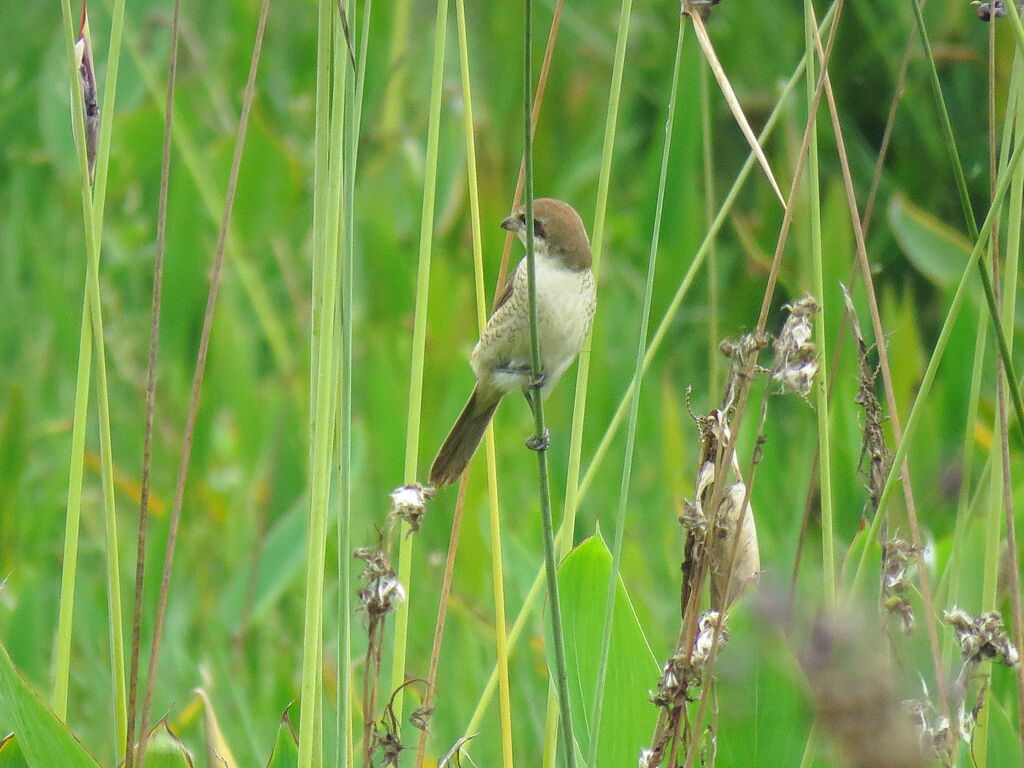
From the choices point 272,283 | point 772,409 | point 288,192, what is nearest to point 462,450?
point 772,409

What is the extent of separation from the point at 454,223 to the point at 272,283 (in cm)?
68

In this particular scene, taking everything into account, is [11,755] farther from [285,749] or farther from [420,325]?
[420,325]

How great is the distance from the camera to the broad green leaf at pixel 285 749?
5.01ft

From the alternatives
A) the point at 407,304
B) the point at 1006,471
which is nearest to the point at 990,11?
the point at 1006,471

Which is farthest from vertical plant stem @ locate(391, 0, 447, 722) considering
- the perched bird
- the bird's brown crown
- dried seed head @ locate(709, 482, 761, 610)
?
the bird's brown crown

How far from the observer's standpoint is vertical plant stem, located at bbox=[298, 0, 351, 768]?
51.2 inches

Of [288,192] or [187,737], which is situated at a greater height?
[288,192]

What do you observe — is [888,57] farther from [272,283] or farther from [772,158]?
[272,283]

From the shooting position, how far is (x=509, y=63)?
15.5 feet

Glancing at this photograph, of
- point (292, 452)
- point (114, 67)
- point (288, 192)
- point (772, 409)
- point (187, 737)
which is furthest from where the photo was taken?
point (288, 192)

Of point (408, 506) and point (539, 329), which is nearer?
point (408, 506)

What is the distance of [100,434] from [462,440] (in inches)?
37.5

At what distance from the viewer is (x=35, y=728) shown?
136 centimetres

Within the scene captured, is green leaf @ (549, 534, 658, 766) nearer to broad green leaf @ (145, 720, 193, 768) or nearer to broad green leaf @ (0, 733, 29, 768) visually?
broad green leaf @ (145, 720, 193, 768)
